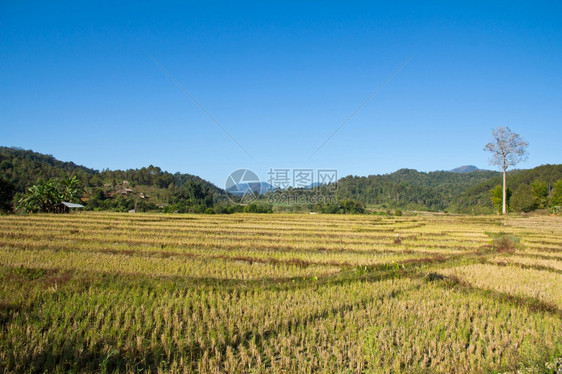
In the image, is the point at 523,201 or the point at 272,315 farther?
the point at 523,201

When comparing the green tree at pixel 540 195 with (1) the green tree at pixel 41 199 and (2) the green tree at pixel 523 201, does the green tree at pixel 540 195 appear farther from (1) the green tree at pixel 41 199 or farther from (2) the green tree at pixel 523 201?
(1) the green tree at pixel 41 199

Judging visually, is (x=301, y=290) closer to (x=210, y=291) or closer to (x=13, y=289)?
(x=210, y=291)

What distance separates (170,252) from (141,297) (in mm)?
6005

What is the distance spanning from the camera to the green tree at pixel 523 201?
1901 inches

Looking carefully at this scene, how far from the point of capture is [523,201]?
48938mm

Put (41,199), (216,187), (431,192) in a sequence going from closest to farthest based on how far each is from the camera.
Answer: (41,199)
(431,192)
(216,187)

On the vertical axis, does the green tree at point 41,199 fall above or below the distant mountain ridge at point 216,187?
below

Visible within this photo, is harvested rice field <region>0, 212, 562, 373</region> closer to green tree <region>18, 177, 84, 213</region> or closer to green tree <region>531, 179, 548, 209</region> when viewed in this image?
green tree <region>18, 177, 84, 213</region>

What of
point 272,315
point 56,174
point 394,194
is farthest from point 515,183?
point 56,174

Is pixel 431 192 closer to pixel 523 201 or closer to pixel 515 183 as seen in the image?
pixel 515 183

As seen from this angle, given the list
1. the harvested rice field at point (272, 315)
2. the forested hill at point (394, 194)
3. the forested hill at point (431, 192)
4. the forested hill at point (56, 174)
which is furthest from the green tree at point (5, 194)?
the forested hill at point (394, 194)

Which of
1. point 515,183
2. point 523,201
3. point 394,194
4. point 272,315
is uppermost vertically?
point 515,183

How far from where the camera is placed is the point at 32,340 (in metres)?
4.20

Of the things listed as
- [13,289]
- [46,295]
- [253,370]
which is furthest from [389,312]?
[13,289]
